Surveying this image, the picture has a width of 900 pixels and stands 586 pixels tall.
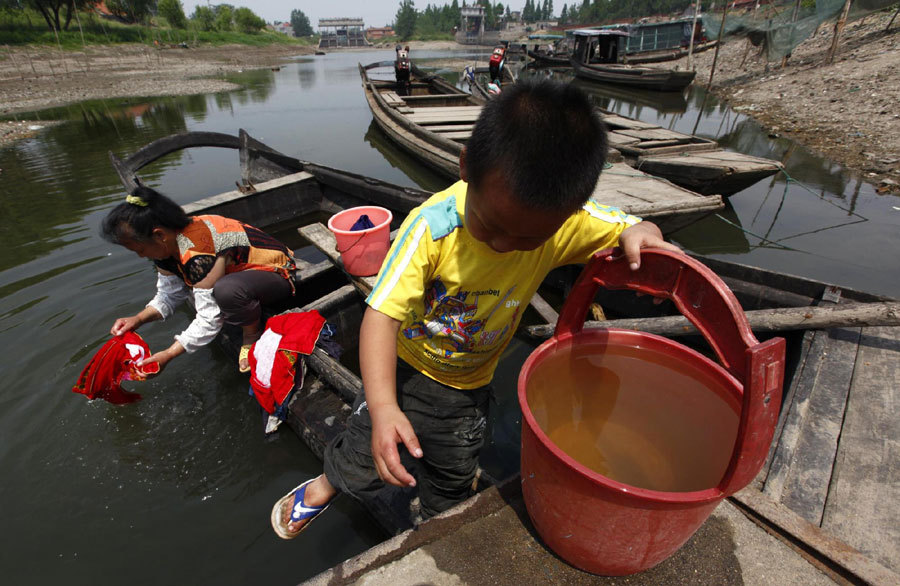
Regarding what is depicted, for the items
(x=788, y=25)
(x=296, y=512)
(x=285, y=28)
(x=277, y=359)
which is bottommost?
(x=296, y=512)

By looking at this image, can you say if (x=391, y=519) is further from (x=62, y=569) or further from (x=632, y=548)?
(x=62, y=569)

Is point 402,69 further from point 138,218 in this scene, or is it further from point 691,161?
point 138,218

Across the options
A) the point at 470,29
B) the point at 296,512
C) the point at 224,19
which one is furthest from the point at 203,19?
the point at 296,512

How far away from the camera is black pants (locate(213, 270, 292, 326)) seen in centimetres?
305

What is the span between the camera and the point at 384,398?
1251mm

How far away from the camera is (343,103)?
20.0 m

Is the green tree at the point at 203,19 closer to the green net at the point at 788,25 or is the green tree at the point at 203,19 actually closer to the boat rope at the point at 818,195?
the green net at the point at 788,25

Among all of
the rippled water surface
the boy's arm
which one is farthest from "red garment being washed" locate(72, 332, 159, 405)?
→ the boy's arm

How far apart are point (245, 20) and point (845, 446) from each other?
97175mm

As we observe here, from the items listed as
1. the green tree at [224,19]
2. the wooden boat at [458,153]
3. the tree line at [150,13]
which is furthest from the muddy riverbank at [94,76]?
the green tree at [224,19]

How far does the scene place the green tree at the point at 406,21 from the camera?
10869cm

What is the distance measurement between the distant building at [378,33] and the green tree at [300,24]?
20.4 m

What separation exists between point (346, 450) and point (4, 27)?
175ft

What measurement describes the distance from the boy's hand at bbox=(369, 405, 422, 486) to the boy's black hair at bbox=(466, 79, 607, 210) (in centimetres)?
73
